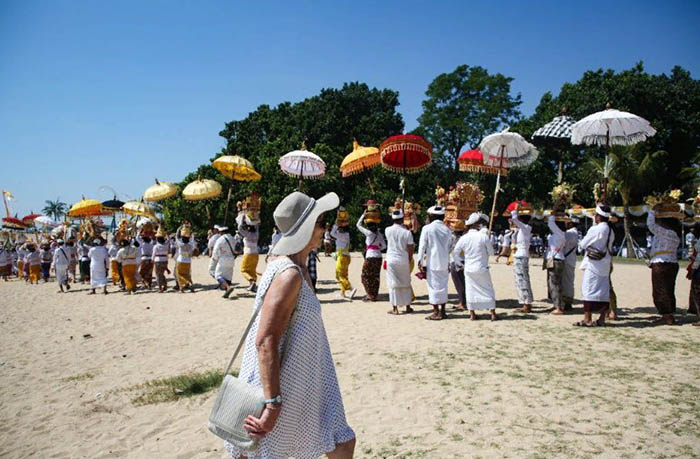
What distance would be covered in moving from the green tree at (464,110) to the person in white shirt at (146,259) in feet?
95.3

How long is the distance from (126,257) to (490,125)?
3264 centimetres

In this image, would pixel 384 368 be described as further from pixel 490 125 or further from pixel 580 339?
pixel 490 125

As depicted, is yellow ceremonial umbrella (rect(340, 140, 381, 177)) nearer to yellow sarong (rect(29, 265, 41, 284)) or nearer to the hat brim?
the hat brim

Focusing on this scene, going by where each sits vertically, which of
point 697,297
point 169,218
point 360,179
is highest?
point 360,179

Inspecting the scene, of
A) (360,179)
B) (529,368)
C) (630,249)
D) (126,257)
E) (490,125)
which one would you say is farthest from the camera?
(490,125)

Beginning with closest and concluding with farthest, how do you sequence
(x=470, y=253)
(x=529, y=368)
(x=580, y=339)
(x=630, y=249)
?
1. (x=529, y=368)
2. (x=580, y=339)
3. (x=470, y=253)
4. (x=630, y=249)

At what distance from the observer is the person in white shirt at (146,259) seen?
43.4 feet

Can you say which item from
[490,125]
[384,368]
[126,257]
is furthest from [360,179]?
[384,368]

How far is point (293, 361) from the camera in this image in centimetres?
214

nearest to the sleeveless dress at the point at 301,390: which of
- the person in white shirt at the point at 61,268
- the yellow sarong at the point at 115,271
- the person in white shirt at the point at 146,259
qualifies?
the person in white shirt at the point at 146,259

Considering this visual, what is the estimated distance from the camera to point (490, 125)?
124 ft

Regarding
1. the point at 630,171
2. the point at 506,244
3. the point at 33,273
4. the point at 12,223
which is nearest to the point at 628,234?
the point at 630,171

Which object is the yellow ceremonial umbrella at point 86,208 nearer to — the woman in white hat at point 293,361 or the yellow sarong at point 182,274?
the yellow sarong at point 182,274

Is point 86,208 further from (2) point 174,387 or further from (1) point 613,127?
(1) point 613,127
